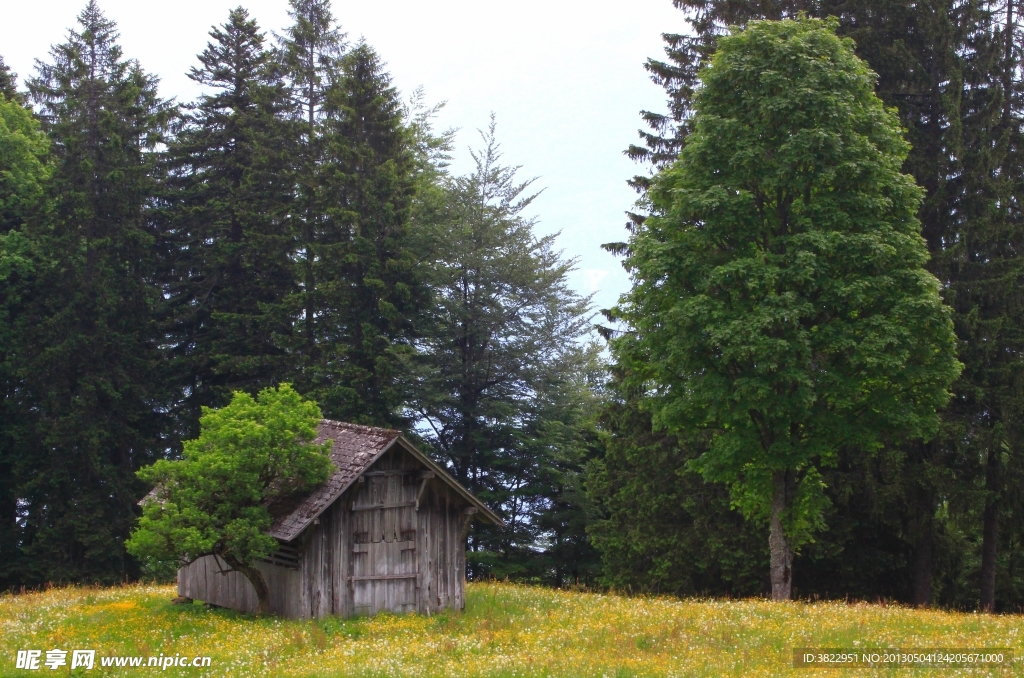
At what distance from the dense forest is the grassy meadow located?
7.72 meters

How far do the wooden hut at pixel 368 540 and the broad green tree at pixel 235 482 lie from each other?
63 cm

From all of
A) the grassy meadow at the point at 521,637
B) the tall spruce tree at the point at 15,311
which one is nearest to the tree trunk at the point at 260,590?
the grassy meadow at the point at 521,637

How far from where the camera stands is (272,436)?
996 inches

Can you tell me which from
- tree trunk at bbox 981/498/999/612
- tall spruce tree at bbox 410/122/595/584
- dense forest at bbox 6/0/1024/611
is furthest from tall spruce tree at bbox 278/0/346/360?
tree trunk at bbox 981/498/999/612

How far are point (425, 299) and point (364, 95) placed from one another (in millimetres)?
9989

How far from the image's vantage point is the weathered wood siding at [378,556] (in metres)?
25.8

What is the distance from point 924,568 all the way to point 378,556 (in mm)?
17651

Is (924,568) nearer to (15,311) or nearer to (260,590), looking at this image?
(260,590)

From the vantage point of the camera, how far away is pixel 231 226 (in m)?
49.4

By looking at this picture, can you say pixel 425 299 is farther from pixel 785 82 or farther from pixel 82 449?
pixel 785 82

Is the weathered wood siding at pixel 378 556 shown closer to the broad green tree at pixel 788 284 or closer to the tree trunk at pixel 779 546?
the broad green tree at pixel 788 284

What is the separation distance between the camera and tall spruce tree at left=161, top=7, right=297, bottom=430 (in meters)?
46.9

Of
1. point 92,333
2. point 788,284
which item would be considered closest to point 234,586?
point 788,284

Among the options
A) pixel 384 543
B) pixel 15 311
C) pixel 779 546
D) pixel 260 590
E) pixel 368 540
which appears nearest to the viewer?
pixel 260 590
